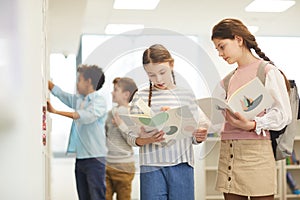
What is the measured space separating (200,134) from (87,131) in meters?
0.48

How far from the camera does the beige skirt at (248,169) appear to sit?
6.50 feet

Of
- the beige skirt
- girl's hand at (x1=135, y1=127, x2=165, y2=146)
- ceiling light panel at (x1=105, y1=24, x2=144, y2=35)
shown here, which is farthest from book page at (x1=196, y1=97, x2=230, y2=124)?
ceiling light panel at (x1=105, y1=24, x2=144, y2=35)

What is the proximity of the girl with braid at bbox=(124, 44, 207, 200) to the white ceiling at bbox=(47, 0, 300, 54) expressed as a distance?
0.23 m

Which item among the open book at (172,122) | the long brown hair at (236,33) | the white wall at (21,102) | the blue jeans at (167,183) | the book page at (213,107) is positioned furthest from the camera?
the long brown hair at (236,33)

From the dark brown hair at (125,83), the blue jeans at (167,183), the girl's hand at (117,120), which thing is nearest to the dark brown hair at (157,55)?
the dark brown hair at (125,83)

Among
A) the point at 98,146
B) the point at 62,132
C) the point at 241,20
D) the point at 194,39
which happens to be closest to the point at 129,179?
the point at 98,146

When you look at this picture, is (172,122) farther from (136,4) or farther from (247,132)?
(136,4)

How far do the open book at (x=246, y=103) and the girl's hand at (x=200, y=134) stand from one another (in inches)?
2.3

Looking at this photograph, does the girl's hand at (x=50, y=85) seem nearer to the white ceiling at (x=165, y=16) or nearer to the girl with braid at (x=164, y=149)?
the white ceiling at (x=165, y=16)

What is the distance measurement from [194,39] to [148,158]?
63 centimetres

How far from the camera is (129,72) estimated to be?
2.20 meters

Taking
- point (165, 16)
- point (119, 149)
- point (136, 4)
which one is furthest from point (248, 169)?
point (136, 4)

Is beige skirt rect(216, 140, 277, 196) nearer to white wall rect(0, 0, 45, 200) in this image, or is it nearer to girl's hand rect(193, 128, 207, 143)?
girl's hand rect(193, 128, 207, 143)

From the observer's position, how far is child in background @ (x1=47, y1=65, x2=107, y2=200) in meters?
2.15
